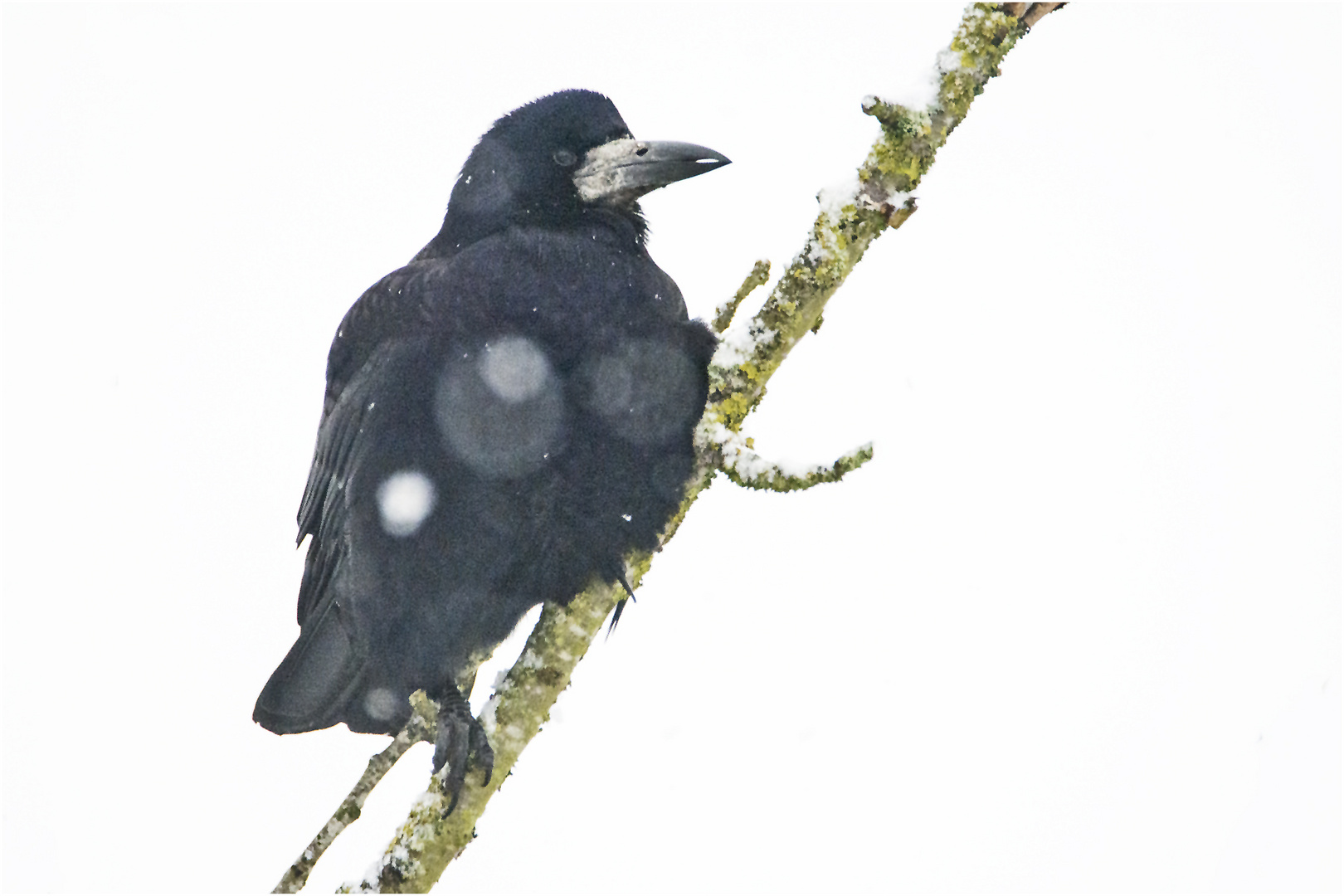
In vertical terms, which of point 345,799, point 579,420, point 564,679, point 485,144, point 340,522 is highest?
point 485,144

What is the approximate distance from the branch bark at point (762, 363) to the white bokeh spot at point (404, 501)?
488 mm

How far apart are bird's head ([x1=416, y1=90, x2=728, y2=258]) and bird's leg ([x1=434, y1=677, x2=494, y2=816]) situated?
4.35ft

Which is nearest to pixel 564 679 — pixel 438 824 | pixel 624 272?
pixel 438 824

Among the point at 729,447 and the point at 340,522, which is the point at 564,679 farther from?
the point at 340,522

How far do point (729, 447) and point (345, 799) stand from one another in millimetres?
1162

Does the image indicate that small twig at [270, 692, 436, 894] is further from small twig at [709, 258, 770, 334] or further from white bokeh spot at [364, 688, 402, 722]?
small twig at [709, 258, 770, 334]

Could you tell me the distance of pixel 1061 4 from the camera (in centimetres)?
282

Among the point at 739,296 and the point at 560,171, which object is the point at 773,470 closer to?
the point at 739,296

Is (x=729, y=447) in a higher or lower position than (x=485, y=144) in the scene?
lower

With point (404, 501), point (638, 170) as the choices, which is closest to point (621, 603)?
point (404, 501)

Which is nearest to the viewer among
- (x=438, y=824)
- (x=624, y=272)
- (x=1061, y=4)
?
(x=1061, y=4)

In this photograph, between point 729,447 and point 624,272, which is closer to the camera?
point 729,447

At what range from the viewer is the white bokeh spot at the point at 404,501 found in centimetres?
350

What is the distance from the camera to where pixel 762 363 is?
2.98 meters
